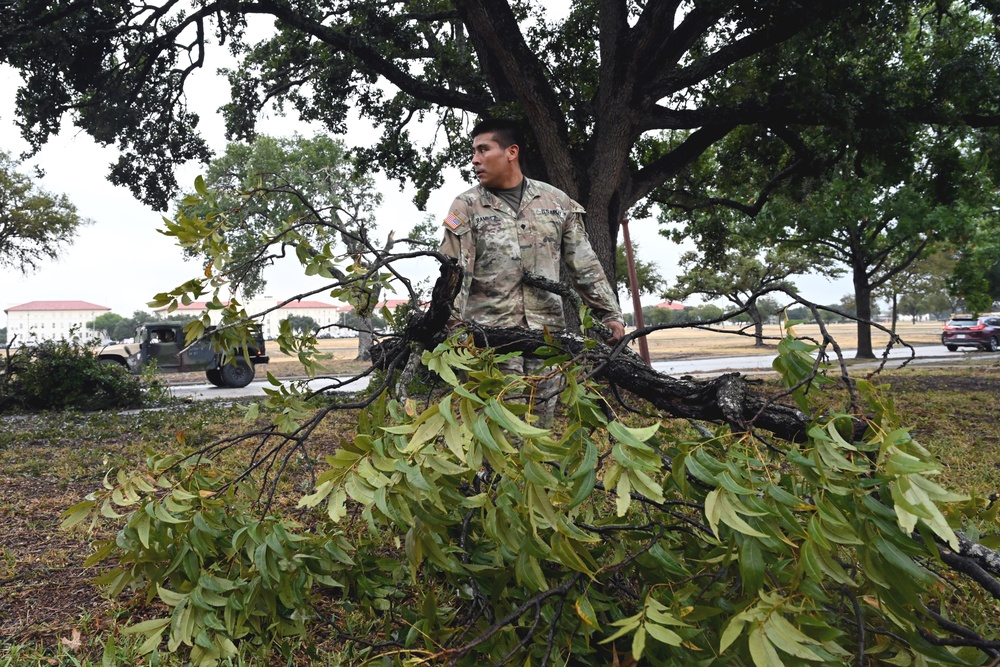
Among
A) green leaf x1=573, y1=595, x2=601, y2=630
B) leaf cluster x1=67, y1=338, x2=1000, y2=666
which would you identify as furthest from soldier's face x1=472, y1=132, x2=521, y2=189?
green leaf x1=573, y1=595, x2=601, y2=630

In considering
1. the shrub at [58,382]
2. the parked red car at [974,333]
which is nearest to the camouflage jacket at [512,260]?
the shrub at [58,382]

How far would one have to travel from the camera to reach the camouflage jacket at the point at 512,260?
3.61 m

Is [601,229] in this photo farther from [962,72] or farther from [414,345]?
[414,345]

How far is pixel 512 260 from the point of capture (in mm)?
3664

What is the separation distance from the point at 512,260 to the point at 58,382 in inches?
377

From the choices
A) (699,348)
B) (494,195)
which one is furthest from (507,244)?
(699,348)

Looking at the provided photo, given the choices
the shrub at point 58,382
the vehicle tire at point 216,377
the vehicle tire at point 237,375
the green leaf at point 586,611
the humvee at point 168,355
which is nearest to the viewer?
the green leaf at point 586,611

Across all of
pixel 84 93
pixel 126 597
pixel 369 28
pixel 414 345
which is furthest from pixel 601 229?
pixel 84 93

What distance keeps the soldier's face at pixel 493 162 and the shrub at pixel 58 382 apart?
9.12 m

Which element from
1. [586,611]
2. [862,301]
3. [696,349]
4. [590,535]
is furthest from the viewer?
[696,349]

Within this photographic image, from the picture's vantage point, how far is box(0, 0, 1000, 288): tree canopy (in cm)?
795

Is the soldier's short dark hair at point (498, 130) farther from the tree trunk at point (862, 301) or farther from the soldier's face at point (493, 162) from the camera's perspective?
the tree trunk at point (862, 301)

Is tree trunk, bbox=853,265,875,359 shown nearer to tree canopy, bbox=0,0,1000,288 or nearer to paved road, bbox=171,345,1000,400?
paved road, bbox=171,345,1000,400

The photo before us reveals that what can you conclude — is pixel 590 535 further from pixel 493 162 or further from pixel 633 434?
pixel 493 162
